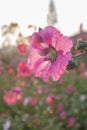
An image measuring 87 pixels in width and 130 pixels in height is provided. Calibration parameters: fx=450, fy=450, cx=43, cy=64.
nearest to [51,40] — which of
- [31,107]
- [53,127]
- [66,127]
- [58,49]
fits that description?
[58,49]

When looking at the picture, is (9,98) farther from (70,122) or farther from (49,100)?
(70,122)

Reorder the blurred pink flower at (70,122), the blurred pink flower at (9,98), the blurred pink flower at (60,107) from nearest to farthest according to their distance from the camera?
the blurred pink flower at (70,122), the blurred pink flower at (9,98), the blurred pink flower at (60,107)

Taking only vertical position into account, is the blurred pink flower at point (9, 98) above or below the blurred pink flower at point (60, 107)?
above

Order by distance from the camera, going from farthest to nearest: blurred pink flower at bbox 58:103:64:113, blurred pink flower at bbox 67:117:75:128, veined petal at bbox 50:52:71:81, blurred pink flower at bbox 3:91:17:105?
blurred pink flower at bbox 58:103:64:113 < blurred pink flower at bbox 3:91:17:105 < blurred pink flower at bbox 67:117:75:128 < veined petal at bbox 50:52:71:81

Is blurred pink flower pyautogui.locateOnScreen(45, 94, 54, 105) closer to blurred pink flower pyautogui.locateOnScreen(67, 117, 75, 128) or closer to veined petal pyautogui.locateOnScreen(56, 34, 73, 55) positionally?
blurred pink flower pyautogui.locateOnScreen(67, 117, 75, 128)

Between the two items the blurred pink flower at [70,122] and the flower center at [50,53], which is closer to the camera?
the flower center at [50,53]

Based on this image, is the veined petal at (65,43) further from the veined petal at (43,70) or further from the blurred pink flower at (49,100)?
the blurred pink flower at (49,100)

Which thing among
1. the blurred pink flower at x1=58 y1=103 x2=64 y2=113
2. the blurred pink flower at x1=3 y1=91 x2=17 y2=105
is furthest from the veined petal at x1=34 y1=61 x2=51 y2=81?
the blurred pink flower at x1=58 y1=103 x2=64 y2=113

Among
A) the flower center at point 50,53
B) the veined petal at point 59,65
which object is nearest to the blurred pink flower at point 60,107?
the flower center at point 50,53
